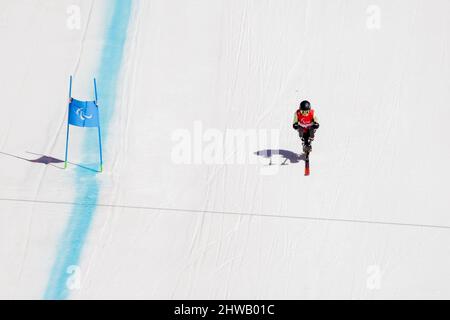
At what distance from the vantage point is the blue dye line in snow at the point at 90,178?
891cm

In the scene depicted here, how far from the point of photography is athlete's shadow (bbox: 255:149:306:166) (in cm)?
1085

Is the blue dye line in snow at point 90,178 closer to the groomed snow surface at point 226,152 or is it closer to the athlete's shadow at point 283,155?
the groomed snow surface at point 226,152

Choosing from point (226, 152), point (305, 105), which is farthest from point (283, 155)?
point (305, 105)

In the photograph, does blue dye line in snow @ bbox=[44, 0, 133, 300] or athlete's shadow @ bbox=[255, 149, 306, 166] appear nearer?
blue dye line in snow @ bbox=[44, 0, 133, 300]

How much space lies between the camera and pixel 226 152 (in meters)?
10.9

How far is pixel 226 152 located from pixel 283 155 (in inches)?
30.8

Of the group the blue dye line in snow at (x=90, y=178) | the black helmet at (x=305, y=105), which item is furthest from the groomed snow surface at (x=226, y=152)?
the black helmet at (x=305, y=105)

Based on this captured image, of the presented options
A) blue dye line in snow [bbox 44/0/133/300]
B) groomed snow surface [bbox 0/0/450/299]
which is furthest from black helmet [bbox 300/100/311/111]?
blue dye line in snow [bbox 44/0/133/300]

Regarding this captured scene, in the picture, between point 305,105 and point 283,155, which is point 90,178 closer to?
point 283,155

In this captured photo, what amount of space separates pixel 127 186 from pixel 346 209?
2.81 meters

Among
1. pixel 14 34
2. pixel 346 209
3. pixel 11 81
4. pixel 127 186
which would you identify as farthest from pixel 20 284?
pixel 14 34

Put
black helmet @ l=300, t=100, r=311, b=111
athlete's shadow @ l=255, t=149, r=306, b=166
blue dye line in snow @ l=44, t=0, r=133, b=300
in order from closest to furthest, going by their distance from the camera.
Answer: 1. blue dye line in snow @ l=44, t=0, r=133, b=300
2. black helmet @ l=300, t=100, r=311, b=111
3. athlete's shadow @ l=255, t=149, r=306, b=166

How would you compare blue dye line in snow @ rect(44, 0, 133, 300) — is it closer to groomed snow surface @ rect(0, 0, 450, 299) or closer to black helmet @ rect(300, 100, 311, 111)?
groomed snow surface @ rect(0, 0, 450, 299)

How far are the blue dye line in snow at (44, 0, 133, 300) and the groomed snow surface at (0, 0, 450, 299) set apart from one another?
0.02 m
